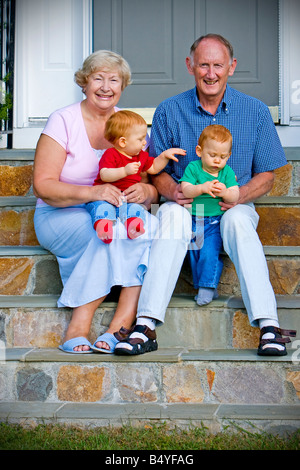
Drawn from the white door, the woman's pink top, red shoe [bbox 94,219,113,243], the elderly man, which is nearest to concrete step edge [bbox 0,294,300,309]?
the elderly man

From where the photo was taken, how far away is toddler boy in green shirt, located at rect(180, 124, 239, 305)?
2.82 metres

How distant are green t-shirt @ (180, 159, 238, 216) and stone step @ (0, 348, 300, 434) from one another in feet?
2.01

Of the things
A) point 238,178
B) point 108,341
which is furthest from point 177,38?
point 108,341

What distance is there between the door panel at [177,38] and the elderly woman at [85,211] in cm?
128

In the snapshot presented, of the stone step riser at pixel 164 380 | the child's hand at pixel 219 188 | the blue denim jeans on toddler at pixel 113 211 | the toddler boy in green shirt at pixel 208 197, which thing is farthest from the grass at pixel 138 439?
the child's hand at pixel 219 188

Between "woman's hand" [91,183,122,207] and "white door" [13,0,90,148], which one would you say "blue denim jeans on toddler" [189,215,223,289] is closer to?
"woman's hand" [91,183,122,207]

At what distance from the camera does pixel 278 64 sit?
426cm

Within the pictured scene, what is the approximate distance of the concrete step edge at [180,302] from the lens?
2.80 metres

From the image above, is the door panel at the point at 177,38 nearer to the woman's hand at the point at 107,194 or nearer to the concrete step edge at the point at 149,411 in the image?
the woman's hand at the point at 107,194

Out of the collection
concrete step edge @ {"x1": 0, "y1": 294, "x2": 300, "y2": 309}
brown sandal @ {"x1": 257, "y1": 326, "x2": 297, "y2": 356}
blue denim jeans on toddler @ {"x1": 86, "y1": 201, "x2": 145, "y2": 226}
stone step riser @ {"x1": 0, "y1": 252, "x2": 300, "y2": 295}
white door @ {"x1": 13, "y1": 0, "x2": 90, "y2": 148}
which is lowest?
brown sandal @ {"x1": 257, "y1": 326, "x2": 297, "y2": 356}

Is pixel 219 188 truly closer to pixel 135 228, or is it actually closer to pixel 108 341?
pixel 135 228

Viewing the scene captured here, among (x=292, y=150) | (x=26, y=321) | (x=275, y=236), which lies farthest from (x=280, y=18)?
(x=26, y=321)

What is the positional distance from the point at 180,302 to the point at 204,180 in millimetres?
534

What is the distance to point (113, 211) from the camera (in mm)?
2814
